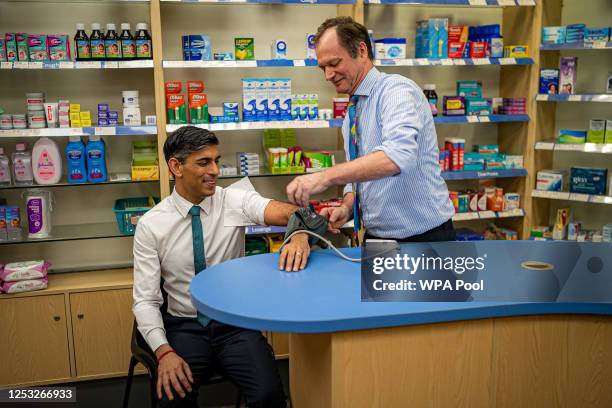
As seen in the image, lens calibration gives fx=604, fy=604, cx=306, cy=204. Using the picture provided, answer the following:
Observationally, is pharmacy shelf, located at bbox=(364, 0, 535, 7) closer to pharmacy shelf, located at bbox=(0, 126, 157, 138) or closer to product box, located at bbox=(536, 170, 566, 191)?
product box, located at bbox=(536, 170, 566, 191)

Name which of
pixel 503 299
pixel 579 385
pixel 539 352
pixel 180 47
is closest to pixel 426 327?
pixel 503 299

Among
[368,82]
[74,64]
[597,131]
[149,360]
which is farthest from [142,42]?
[597,131]

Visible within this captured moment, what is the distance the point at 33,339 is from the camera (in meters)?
3.86

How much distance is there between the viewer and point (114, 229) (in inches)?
169

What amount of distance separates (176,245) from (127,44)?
5.87ft

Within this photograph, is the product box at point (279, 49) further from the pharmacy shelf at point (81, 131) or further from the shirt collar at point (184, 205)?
the shirt collar at point (184, 205)

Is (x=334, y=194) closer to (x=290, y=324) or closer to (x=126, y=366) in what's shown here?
(x=126, y=366)

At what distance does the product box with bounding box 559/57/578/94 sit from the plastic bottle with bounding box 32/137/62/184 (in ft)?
12.3

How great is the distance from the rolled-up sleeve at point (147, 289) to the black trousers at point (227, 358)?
0.39 ft

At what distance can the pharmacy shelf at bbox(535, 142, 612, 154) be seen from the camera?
4441mm

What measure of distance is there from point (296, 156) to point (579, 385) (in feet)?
8.56

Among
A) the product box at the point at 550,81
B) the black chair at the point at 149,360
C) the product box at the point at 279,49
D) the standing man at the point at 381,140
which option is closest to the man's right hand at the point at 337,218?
the standing man at the point at 381,140

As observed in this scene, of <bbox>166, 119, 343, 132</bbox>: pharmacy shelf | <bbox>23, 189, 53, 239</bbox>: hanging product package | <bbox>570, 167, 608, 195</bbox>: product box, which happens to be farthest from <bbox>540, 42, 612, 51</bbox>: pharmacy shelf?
<bbox>23, 189, 53, 239</bbox>: hanging product package

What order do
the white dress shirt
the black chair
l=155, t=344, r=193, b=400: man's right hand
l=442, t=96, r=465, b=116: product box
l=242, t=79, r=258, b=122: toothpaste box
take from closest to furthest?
l=155, t=344, r=193, b=400: man's right hand
the black chair
the white dress shirt
l=242, t=79, r=258, b=122: toothpaste box
l=442, t=96, r=465, b=116: product box
